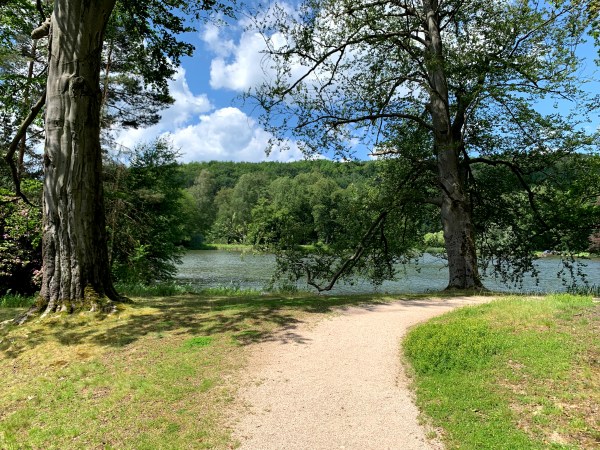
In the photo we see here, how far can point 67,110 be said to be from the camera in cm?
758

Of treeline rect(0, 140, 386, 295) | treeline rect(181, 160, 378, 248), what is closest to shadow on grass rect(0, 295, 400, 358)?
treeline rect(0, 140, 386, 295)

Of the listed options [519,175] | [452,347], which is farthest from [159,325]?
[519,175]

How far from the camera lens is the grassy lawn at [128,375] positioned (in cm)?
409

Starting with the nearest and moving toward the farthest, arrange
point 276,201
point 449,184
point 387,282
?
point 449,184 < point 387,282 < point 276,201

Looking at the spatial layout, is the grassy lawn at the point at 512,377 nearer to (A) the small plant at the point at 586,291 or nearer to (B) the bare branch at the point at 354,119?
(A) the small plant at the point at 586,291

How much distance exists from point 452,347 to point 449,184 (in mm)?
8337

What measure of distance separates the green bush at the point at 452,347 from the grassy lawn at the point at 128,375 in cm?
220

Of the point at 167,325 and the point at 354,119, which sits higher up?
the point at 354,119

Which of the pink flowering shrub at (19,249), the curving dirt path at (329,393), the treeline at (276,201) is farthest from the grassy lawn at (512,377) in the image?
the pink flowering shrub at (19,249)

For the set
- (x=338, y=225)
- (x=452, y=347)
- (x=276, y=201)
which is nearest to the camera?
(x=452, y=347)

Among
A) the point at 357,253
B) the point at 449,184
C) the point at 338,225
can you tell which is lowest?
the point at 357,253

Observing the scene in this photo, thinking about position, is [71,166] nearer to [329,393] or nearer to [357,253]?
[329,393]

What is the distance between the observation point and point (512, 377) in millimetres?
4625

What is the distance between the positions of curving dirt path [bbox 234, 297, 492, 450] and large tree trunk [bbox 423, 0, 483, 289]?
6.17 meters
